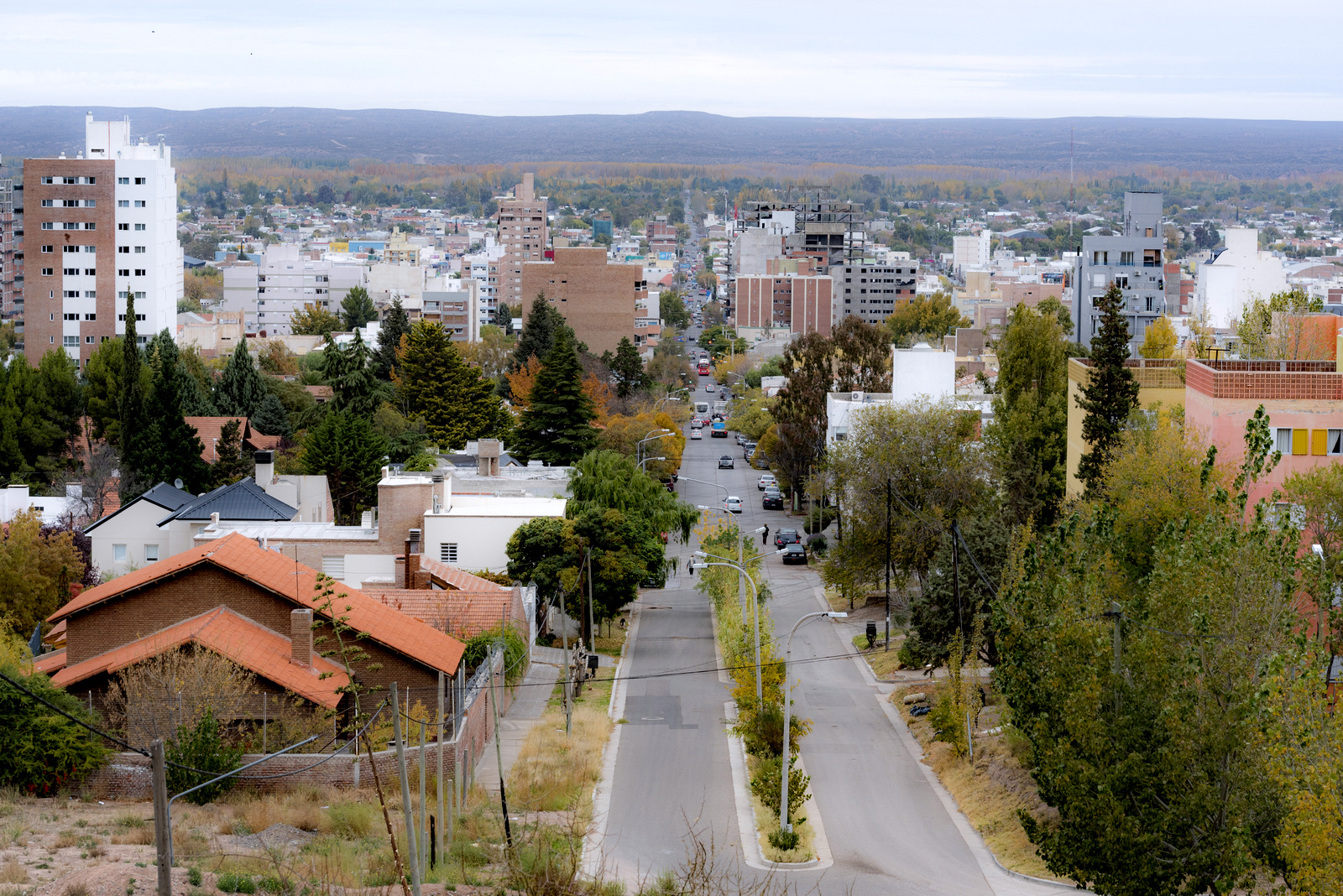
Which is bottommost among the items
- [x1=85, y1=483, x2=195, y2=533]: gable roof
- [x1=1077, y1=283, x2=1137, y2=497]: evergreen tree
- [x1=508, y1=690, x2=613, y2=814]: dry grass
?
[x1=508, y1=690, x2=613, y2=814]: dry grass

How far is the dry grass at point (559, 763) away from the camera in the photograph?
35.5m

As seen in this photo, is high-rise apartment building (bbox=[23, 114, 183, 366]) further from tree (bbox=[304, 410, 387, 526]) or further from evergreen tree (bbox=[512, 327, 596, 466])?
tree (bbox=[304, 410, 387, 526])

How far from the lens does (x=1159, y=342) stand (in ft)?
292

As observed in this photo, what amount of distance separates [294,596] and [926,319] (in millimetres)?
151284

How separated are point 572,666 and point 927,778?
13.5 meters

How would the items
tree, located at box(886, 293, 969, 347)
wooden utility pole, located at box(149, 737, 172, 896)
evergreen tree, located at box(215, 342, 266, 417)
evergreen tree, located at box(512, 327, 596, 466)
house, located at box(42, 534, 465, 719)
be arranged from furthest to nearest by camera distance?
tree, located at box(886, 293, 969, 347), evergreen tree, located at box(215, 342, 266, 417), evergreen tree, located at box(512, 327, 596, 466), house, located at box(42, 534, 465, 719), wooden utility pole, located at box(149, 737, 172, 896)

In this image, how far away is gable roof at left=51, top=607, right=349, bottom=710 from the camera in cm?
3612

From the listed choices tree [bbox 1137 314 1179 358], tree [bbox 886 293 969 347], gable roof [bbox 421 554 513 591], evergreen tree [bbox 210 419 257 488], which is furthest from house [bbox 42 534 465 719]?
tree [bbox 886 293 969 347]

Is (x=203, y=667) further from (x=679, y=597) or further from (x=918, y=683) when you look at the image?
(x=679, y=597)

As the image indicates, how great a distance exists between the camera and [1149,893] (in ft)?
83.4

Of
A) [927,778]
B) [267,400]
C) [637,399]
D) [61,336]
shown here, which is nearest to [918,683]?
[927,778]

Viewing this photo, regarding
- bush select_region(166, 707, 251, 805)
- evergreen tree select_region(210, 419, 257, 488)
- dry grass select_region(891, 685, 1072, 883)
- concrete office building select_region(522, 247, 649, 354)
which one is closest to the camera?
dry grass select_region(891, 685, 1072, 883)

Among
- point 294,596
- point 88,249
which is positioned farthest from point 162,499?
point 88,249

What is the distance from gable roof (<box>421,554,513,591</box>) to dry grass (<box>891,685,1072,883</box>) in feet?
45.8
